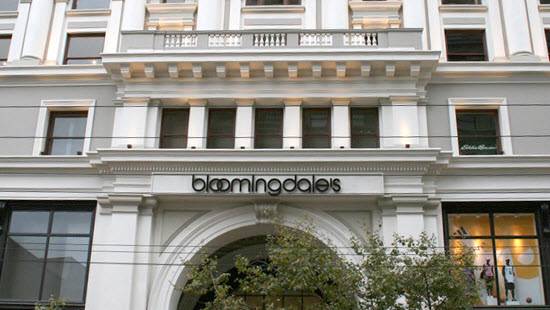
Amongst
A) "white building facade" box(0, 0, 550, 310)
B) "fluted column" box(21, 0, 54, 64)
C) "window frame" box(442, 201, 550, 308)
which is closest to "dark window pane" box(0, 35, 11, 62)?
"white building facade" box(0, 0, 550, 310)

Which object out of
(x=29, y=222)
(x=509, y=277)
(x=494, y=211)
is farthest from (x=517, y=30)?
(x=29, y=222)

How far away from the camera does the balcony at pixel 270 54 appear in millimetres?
22719

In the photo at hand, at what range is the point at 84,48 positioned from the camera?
2580 cm

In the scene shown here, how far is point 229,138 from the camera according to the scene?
76.5 feet

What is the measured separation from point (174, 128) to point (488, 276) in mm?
11798

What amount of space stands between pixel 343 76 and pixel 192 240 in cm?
770

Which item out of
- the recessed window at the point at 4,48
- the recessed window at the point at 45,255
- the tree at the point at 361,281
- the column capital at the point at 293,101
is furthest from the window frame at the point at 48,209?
the column capital at the point at 293,101

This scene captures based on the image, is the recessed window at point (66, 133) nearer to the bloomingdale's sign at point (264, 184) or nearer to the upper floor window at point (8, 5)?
the bloomingdale's sign at point (264, 184)

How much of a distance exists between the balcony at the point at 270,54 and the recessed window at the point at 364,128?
1334mm

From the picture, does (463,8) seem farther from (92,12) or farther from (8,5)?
(8,5)

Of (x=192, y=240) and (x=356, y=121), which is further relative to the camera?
(x=356, y=121)

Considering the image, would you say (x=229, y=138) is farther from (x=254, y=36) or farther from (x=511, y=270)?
(x=511, y=270)

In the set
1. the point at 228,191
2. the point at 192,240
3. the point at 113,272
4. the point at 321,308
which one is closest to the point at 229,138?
the point at 228,191

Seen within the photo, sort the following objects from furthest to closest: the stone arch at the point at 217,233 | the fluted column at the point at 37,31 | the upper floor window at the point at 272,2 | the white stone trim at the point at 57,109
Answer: the upper floor window at the point at 272,2 < the fluted column at the point at 37,31 < the white stone trim at the point at 57,109 < the stone arch at the point at 217,233
